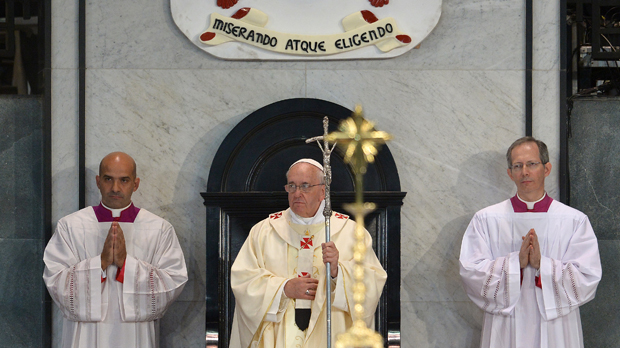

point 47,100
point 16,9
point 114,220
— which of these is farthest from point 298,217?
point 16,9

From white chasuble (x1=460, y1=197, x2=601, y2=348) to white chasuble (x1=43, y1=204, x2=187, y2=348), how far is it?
2.29m

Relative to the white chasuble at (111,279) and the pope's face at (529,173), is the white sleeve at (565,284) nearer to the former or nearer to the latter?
the pope's face at (529,173)

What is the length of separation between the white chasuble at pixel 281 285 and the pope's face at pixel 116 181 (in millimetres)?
1101

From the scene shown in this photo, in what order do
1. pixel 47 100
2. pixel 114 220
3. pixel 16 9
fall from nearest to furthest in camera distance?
pixel 114 220 → pixel 47 100 → pixel 16 9

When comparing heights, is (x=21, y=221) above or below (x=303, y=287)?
above

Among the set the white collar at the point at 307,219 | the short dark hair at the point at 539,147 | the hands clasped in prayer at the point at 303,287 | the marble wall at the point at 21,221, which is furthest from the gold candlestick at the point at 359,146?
the marble wall at the point at 21,221

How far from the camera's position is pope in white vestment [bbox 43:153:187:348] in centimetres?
569

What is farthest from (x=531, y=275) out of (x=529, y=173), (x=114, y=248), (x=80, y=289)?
(x=80, y=289)

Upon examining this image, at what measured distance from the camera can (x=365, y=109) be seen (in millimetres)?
6438

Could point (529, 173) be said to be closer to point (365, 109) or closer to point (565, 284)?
point (565, 284)

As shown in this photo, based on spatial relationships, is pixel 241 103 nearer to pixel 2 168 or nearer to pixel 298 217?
pixel 298 217

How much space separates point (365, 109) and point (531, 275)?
1918 mm

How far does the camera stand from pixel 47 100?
6.41 metres

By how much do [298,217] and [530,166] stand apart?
1812mm
